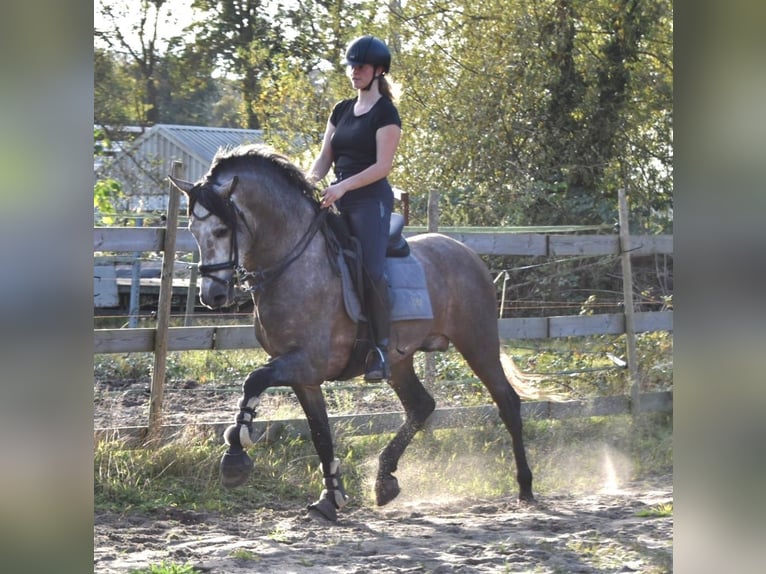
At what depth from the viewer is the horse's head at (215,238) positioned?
4.10 metres

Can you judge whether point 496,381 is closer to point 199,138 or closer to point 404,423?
point 404,423

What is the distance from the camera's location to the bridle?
412 centimetres

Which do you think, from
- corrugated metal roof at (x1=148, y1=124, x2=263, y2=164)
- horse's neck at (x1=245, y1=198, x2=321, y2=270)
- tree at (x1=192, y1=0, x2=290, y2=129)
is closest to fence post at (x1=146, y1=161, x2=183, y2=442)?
horse's neck at (x1=245, y1=198, x2=321, y2=270)

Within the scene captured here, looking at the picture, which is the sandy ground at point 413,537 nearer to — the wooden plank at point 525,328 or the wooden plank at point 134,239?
the wooden plank at point 134,239

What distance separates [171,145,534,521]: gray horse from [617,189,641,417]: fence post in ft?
8.56

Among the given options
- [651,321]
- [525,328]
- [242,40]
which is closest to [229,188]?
[525,328]

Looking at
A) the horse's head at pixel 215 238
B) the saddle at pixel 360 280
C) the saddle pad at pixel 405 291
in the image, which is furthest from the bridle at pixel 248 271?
the saddle pad at pixel 405 291

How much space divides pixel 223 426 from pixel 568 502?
215cm

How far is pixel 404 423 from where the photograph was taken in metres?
5.46

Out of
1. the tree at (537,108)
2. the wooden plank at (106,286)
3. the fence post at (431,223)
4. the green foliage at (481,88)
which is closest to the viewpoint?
the fence post at (431,223)

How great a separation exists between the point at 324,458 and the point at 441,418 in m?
1.75

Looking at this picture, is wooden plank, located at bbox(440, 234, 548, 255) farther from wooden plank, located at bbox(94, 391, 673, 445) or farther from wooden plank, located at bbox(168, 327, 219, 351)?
wooden plank, located at bbox(168, 327, 219, 351)
